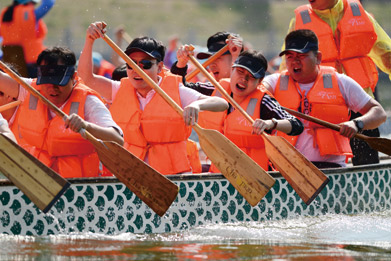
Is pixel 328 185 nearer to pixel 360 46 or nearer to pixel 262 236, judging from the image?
pixel 262 236

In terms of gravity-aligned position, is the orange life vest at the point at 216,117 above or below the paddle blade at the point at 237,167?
above

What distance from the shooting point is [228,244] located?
5863 millimetres

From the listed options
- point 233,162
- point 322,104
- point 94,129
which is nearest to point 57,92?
point 94,129

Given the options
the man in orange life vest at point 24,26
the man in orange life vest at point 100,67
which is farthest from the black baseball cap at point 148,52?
the man in orange life vest at point 100,67

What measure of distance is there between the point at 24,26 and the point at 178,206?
668cm

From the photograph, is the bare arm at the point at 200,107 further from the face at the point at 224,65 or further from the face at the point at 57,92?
the face at the point at 224,65

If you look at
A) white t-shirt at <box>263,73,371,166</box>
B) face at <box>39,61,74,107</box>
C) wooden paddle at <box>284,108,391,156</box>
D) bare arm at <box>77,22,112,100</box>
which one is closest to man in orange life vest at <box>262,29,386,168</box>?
white t-shirt at <box>263,73,371,166</box>

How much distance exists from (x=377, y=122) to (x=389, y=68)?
3.88ft

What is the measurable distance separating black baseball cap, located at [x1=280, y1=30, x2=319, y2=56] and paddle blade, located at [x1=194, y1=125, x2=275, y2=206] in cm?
114

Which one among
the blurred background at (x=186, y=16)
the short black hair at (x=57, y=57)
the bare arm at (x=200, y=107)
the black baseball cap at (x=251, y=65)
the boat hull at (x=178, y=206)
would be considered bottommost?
the boat hull at (x=178, y=206)

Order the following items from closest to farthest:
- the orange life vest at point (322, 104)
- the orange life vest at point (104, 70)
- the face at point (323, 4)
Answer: the orange life vest at point (322, 104) < the face at point (323, 4) < the orange life vest at point (104, 70)

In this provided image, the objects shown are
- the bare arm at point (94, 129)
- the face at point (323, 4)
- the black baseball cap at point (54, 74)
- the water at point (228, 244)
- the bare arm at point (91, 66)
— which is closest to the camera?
the water at point (228, 244)

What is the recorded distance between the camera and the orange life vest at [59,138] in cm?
605

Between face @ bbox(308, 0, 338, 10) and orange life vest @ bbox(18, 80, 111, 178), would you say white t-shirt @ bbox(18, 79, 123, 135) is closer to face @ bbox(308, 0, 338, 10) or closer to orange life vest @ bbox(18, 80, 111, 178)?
orange life vest @ bbox(18, 80, 111, 178)
